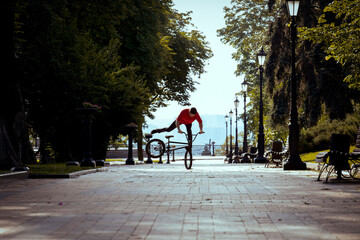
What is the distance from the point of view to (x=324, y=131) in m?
29.2

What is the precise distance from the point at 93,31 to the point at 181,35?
14.6 meters

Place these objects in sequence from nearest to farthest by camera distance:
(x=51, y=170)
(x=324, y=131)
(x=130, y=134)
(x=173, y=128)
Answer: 1. (x=51, y=170)
2. (x=173, y=128)
3. (x=324, y=131)
4. (x=130, y=134)

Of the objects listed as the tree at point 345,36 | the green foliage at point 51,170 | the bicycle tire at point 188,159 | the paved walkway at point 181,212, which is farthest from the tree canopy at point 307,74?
the paved walkway at point 181,212

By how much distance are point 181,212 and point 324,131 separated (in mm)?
22896

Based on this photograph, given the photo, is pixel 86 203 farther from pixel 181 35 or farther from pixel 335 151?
pixel 181 35

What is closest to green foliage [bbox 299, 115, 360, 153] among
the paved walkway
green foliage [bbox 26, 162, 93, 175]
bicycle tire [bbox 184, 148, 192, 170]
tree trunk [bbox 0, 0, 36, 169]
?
bicycle tire [bbox 184, 148, 192, 170]

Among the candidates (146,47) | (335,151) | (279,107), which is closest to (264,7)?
(279,107)

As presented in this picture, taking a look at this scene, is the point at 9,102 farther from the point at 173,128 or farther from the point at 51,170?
the point at 173,128

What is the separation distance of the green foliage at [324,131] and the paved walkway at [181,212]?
1608 centimetres

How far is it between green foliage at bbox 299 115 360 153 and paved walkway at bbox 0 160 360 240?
16.1 meters

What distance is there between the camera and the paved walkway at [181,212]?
592 centimetres

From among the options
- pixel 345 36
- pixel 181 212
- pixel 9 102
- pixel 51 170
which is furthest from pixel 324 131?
pixel 181 212

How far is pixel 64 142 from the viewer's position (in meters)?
29.7

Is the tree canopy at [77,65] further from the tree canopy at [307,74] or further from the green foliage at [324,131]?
the green foliage at [324,131]
